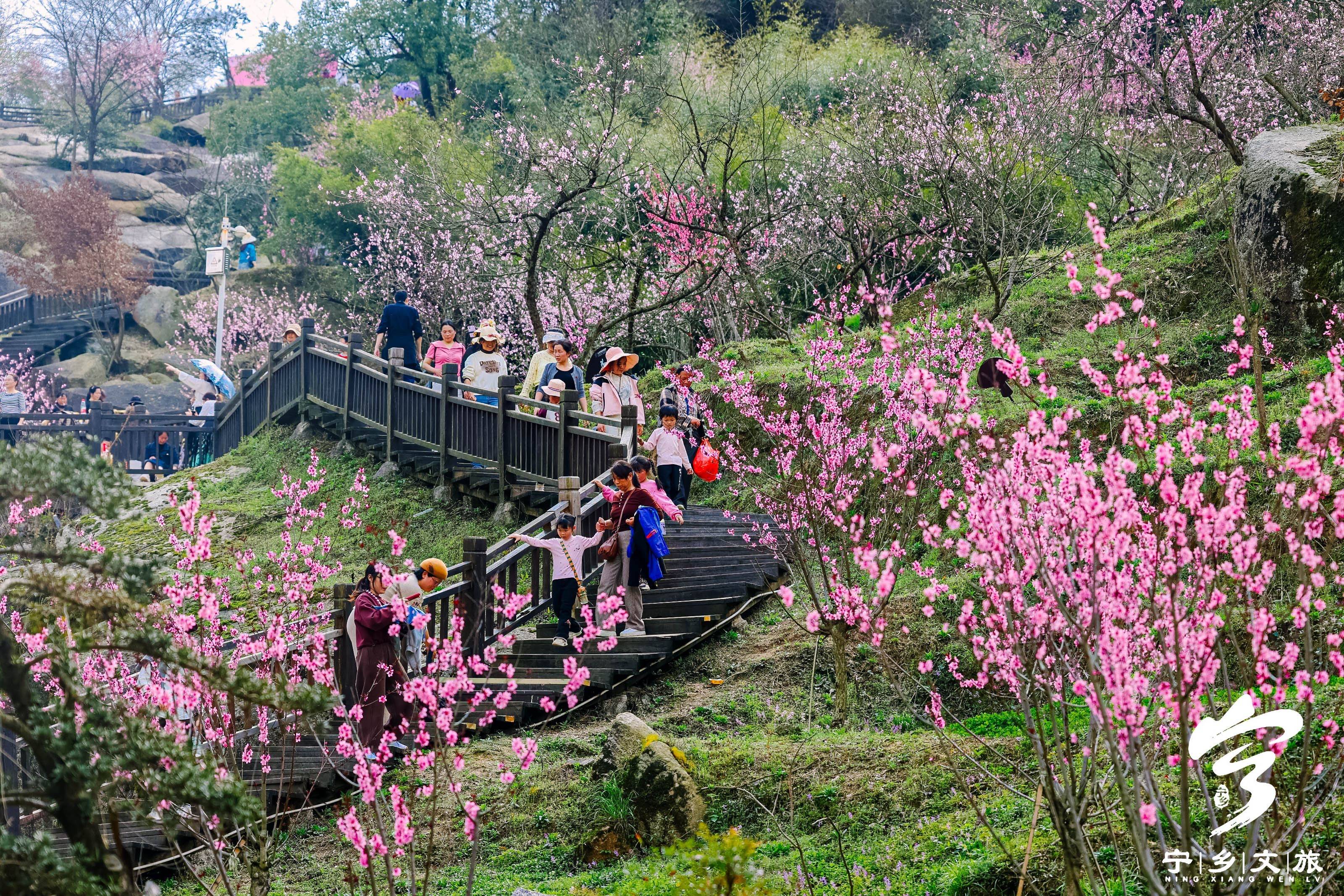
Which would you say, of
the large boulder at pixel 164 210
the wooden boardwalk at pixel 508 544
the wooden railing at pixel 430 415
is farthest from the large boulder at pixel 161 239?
the wooden boardwalk at pixel 508 544

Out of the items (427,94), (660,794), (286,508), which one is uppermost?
(427,94)

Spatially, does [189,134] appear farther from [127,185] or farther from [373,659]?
[373,659]

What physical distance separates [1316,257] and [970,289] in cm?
736

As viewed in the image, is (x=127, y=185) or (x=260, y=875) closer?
(x=260, y=875)

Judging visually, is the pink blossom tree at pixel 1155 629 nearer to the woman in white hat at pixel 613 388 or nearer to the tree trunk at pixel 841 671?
the tree trunk at pixel 841 671

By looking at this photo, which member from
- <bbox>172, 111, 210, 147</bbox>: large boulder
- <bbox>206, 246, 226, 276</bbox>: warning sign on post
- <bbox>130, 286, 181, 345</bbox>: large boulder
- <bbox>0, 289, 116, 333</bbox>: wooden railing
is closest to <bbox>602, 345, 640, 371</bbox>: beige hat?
<bbox>206, 246, 226, 276</bbox>: warning sign on post

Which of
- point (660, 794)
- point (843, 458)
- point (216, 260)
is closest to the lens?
point (660, 794)

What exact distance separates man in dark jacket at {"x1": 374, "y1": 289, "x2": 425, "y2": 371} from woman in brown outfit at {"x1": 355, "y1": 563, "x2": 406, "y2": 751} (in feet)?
28.4

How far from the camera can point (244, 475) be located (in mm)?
19984

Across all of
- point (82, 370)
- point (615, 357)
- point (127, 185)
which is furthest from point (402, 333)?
point (127, 185)

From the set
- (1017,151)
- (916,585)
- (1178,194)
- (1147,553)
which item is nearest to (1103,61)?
(1178,194)

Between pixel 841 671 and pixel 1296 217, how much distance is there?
291 inches

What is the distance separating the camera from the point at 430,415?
1683 cm

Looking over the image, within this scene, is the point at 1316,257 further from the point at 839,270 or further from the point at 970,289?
the point at 839,270
